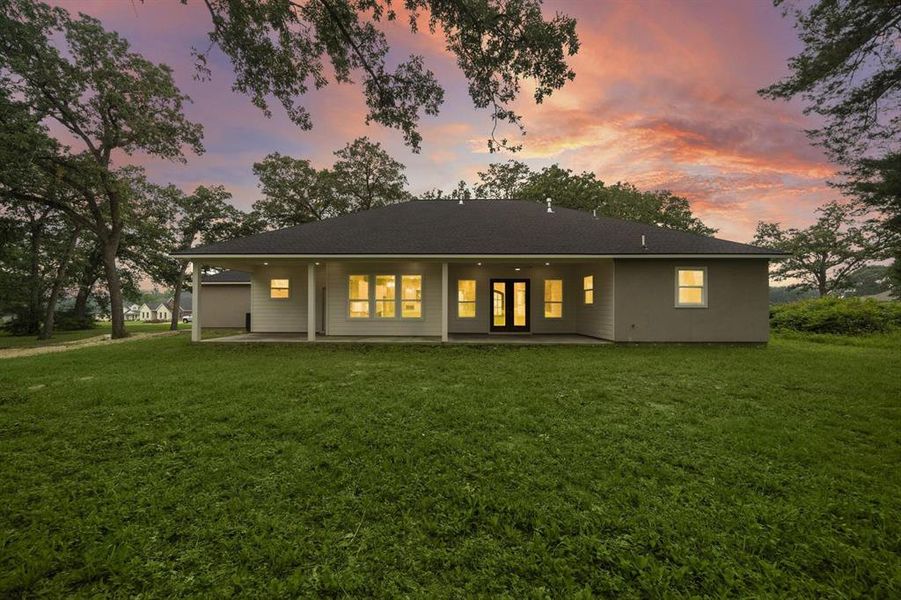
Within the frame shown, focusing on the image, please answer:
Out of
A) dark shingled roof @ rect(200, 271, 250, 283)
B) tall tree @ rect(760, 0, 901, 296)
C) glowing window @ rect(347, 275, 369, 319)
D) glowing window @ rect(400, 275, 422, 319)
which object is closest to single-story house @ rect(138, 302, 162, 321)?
dark shingled roof @ rect(200, 271, 250, 283)

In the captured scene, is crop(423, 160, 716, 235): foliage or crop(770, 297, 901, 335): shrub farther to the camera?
crop(423, 160, 716, 235): foliage

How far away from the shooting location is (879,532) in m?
2.50

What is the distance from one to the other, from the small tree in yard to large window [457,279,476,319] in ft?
82.3

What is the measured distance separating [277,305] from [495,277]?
26.0 feet

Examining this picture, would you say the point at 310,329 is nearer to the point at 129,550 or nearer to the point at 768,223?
the point at 129,550

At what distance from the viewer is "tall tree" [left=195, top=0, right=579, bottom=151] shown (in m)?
4.85

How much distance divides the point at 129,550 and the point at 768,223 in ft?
135

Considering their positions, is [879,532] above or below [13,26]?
below

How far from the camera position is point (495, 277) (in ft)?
42.8

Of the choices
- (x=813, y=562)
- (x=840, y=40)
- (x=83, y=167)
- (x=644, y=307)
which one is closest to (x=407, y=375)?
(x=813, y=562)

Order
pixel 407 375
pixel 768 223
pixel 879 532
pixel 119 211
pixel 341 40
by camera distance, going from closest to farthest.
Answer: pixel 879 532, pixel 341 40, pixel 407 375, pixel 119 211, pixel 768 223

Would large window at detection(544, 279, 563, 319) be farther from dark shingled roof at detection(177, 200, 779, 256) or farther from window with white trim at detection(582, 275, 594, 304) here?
dark shingled roof at detection(177, 200, 779, 256)

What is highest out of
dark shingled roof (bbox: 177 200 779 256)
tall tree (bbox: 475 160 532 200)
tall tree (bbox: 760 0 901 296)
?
tall tree (bbox: 475 160 532 200)

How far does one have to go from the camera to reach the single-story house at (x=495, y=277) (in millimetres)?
10633
